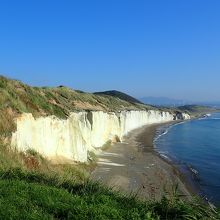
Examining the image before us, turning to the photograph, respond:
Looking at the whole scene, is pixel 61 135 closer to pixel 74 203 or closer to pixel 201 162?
pixel 201 162

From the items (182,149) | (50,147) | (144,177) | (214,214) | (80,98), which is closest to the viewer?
(214,214)

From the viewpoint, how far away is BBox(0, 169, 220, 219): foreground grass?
8.80m

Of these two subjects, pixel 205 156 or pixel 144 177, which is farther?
pixel 205 156

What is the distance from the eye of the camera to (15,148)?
21.9m

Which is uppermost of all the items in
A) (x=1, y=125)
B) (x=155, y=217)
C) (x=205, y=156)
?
(x=1, y=125)

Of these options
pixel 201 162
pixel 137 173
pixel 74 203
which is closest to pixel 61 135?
pixel 137 173

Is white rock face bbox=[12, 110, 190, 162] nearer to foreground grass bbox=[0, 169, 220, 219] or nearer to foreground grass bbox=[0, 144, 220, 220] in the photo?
foreground grass bbox=[0, 144, 220, 220]

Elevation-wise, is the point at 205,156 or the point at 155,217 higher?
the point at 155,217

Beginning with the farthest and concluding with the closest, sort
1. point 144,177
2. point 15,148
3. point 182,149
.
A: point 182,149 → point 144,177 → point 15,148

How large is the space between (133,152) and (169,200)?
40203 millimetres

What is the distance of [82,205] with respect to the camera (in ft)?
30.5

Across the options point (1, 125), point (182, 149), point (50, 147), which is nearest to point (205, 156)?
point (182, 149)

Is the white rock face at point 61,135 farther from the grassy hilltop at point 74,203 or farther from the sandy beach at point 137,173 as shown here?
the grassy hilltop at point 74,203

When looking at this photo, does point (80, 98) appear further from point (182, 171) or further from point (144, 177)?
point (144, 177)
